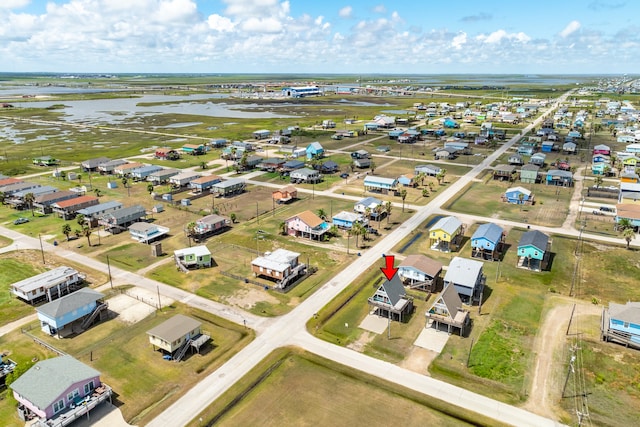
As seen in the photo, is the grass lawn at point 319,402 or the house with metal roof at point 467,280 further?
the house with metal roof at point 467,280

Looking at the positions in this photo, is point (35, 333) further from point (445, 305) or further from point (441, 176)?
point (441, 176)

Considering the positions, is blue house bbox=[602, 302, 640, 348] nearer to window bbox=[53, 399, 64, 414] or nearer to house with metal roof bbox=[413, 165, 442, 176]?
window bbox=[53, 399, 64, 414]

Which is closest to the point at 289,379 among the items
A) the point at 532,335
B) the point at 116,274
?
the point at 532,335

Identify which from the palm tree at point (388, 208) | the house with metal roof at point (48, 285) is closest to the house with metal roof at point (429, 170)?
the palm tree at point (388, 208)

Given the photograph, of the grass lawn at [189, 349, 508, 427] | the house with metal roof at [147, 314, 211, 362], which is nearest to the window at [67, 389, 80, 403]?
the house with metal roof at [147, 314, 211, 362]

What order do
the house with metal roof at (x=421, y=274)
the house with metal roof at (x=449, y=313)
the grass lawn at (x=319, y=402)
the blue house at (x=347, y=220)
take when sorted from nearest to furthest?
the grass lawn at (x=319, y=402) < the house with metal roof at (x=449, y=313) < the house with metal roof at (x=421, y=274) < the blue house at (x=347, y=220)

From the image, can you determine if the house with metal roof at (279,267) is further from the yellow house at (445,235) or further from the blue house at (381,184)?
the blue house at (381,184)
